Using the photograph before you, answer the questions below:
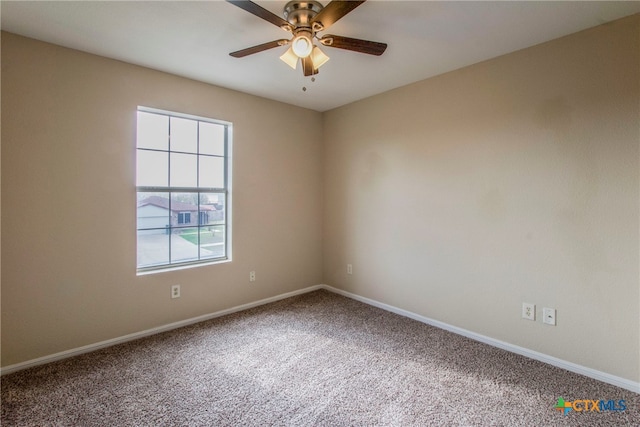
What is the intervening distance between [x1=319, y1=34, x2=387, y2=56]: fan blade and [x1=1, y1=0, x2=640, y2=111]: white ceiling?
209 mm

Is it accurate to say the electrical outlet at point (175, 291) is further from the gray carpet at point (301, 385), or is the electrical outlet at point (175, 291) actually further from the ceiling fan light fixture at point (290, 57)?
the ceiling fan light fixture at point (290, 57)

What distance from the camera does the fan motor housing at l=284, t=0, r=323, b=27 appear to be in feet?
5.97

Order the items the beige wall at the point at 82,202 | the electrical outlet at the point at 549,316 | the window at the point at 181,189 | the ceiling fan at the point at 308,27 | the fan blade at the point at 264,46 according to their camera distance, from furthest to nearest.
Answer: the window at the point at 181,189 < the electrical outlet at the point at 549,316 < the beige wall at the point at 82,202 < the fan blade at the point at 264,46 < the ceiling fan at the point at 308,27

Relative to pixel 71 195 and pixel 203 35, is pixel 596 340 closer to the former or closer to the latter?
pixel 203 35

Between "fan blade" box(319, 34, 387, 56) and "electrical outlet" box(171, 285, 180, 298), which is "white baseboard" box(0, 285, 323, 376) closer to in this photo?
"electrical outlet" box(171, 285, 180, 298)

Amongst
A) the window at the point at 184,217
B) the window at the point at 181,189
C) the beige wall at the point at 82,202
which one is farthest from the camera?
the window at the point at 184,217

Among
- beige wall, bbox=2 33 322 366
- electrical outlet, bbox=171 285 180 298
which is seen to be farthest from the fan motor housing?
electrical outlet, bbox=171 285 180 298

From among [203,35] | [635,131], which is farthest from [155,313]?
[635,131]

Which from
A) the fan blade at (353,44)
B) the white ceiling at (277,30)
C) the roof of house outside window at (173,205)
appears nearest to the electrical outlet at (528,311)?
the white ceiling at (277,30)

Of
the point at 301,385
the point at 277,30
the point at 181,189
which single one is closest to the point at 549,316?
the point at 301,385

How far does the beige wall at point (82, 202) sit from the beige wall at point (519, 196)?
1.72m

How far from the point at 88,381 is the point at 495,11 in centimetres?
361

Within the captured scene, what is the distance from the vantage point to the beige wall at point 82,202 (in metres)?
2.24

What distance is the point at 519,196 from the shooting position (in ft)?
8.21
